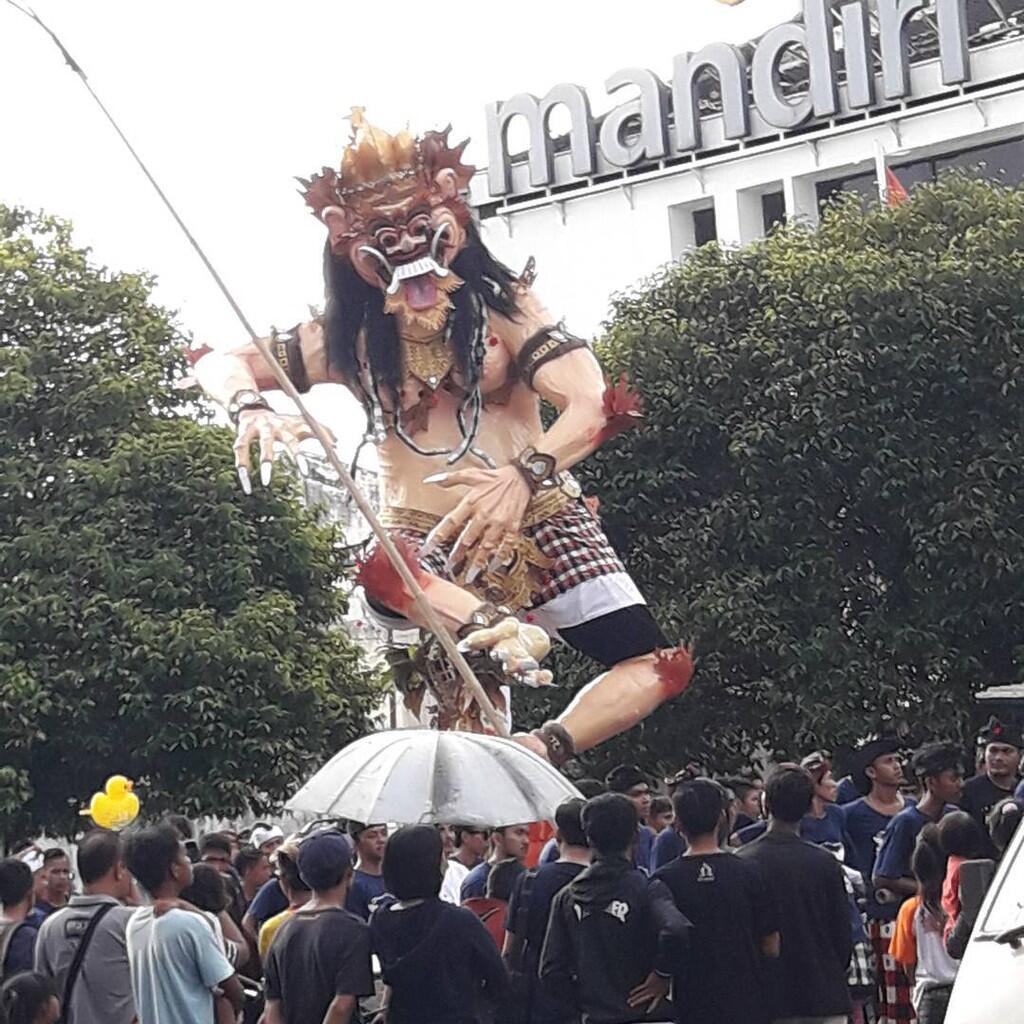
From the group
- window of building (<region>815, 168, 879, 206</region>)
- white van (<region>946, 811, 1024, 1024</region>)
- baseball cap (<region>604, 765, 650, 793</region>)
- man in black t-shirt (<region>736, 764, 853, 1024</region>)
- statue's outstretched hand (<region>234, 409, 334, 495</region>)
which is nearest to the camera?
white van (<region>946, 811, 1024, 1024</region>)

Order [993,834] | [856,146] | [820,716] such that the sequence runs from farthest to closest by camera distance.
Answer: [856,146], [820,716], [993,834]

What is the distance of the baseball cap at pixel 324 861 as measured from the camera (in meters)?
7.09

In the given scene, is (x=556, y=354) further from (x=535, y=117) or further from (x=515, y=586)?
(x=535, y=117)

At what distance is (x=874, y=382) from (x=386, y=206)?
381 inches

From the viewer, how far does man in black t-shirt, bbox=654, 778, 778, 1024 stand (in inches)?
283

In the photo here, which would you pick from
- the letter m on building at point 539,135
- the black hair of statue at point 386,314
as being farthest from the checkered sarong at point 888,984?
the letter m on building at point 539,135

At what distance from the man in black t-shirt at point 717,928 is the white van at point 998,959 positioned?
1.55 m

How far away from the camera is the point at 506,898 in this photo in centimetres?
859

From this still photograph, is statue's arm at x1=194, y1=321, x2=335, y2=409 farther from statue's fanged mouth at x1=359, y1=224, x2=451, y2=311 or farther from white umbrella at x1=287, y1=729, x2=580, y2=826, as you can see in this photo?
white umbrella at x1=287, y1=729, x2=580, y2=826

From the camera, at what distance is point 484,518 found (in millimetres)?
13273

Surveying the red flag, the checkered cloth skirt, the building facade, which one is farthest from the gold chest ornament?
the building facade

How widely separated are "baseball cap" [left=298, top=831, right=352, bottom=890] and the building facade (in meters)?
28.9

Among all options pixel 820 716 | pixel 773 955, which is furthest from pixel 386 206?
pixel 820 716

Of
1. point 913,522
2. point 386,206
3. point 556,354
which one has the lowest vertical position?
point 913,522
